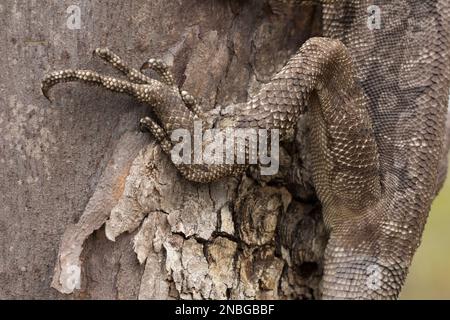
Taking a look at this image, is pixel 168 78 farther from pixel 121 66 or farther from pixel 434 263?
pixel 434 263

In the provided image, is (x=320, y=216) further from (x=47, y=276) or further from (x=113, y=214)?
(x=47, y=276)

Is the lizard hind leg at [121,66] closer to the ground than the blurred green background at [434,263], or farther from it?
farther from it

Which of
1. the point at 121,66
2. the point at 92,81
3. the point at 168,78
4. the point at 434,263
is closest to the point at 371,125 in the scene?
the point at 168,78

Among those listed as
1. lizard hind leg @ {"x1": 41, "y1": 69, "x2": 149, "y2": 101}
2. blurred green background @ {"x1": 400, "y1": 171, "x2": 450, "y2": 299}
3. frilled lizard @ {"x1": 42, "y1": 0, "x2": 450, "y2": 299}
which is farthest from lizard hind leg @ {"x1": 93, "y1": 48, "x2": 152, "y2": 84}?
blurred green background @ {"x1": 400, "y1": 171, "x2": 450, "y2": 299}

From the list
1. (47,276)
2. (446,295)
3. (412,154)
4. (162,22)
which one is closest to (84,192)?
(47,276)

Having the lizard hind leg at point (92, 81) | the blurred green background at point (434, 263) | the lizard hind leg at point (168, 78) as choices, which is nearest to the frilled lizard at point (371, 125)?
the lizard hind leg at point (168, 78)

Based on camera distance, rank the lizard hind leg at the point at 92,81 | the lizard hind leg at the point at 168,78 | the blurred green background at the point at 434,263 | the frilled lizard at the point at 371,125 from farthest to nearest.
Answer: the blurred green background at the point at 434,263 → the frilled lizard at the point at 371,125 → the lizard hind leg at the point at 168,78 → the lizard hind leg at the point at 92,81

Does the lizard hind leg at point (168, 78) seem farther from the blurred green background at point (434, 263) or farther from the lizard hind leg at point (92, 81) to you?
the blurred green background at point (434, 263)
